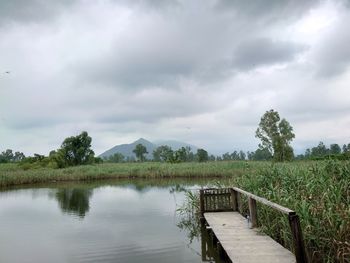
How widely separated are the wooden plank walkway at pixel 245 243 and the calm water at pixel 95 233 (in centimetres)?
99

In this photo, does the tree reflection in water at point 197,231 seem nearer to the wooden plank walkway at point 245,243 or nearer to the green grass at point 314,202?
the wooden plank walkway at point 245,243

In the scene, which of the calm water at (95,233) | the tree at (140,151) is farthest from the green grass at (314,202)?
the tree at (140,151)

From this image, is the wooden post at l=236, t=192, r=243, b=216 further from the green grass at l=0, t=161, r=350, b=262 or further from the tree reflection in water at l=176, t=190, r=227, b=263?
the tree reflection in water at l=176, t=190, r=227, b=263

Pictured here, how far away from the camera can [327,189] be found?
7000 millimetres

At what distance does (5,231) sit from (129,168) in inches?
1103

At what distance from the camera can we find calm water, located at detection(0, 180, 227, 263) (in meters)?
8.66

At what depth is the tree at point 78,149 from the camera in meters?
54.0

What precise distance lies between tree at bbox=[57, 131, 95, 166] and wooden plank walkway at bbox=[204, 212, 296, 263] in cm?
4753

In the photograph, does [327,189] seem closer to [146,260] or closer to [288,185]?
[288,185]

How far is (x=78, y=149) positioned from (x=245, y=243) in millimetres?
50300

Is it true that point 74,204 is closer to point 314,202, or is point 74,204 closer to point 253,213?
point 253,213

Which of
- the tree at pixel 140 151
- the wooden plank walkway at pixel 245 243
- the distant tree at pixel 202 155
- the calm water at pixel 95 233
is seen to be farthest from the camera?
the tree at pixel 140 151

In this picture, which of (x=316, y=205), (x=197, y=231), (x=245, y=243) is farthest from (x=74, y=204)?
(x=316, y=205)

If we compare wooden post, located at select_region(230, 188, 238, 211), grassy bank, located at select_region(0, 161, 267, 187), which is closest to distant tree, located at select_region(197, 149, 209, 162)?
grassy bank, located at select_region(0, 161, 267, 187)
